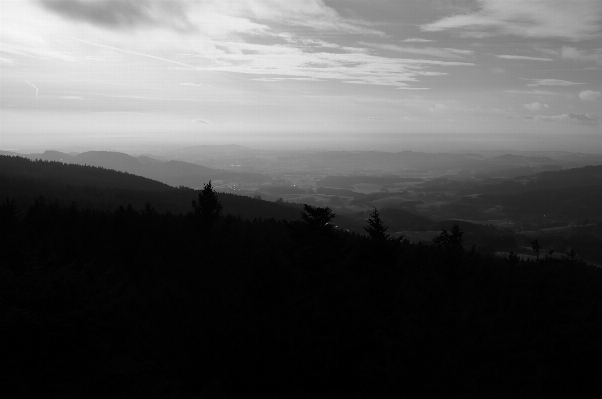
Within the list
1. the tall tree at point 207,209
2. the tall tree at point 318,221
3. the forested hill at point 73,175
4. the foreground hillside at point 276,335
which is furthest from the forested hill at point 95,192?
the foreground hillside at point 276,335

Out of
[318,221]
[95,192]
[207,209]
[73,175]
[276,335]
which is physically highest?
[73,175]

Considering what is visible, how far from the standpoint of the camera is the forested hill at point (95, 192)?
84.9 metres

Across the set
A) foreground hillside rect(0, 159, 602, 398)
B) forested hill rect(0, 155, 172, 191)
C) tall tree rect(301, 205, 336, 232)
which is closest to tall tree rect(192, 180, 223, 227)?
foreground hillside rect(0, 159, 602, 398)

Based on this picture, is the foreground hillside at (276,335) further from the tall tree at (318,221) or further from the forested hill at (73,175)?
the forested hill at (73,175)

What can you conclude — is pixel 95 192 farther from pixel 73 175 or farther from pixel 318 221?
pixel 318 221

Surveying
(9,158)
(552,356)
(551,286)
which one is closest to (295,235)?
(552,356)

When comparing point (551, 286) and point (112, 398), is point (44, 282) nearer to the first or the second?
point (112, 398)

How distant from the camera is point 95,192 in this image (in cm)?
9700

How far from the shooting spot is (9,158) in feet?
427

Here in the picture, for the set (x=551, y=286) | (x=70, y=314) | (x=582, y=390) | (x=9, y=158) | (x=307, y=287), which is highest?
(x=9, y=158)

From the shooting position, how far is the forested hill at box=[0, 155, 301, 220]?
84.9m

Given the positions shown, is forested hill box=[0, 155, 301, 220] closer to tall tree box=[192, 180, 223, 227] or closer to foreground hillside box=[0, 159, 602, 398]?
tall tree box=[192, 180, 223, 227]

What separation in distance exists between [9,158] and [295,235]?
483 feet

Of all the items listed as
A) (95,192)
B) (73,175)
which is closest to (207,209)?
(95,192)
